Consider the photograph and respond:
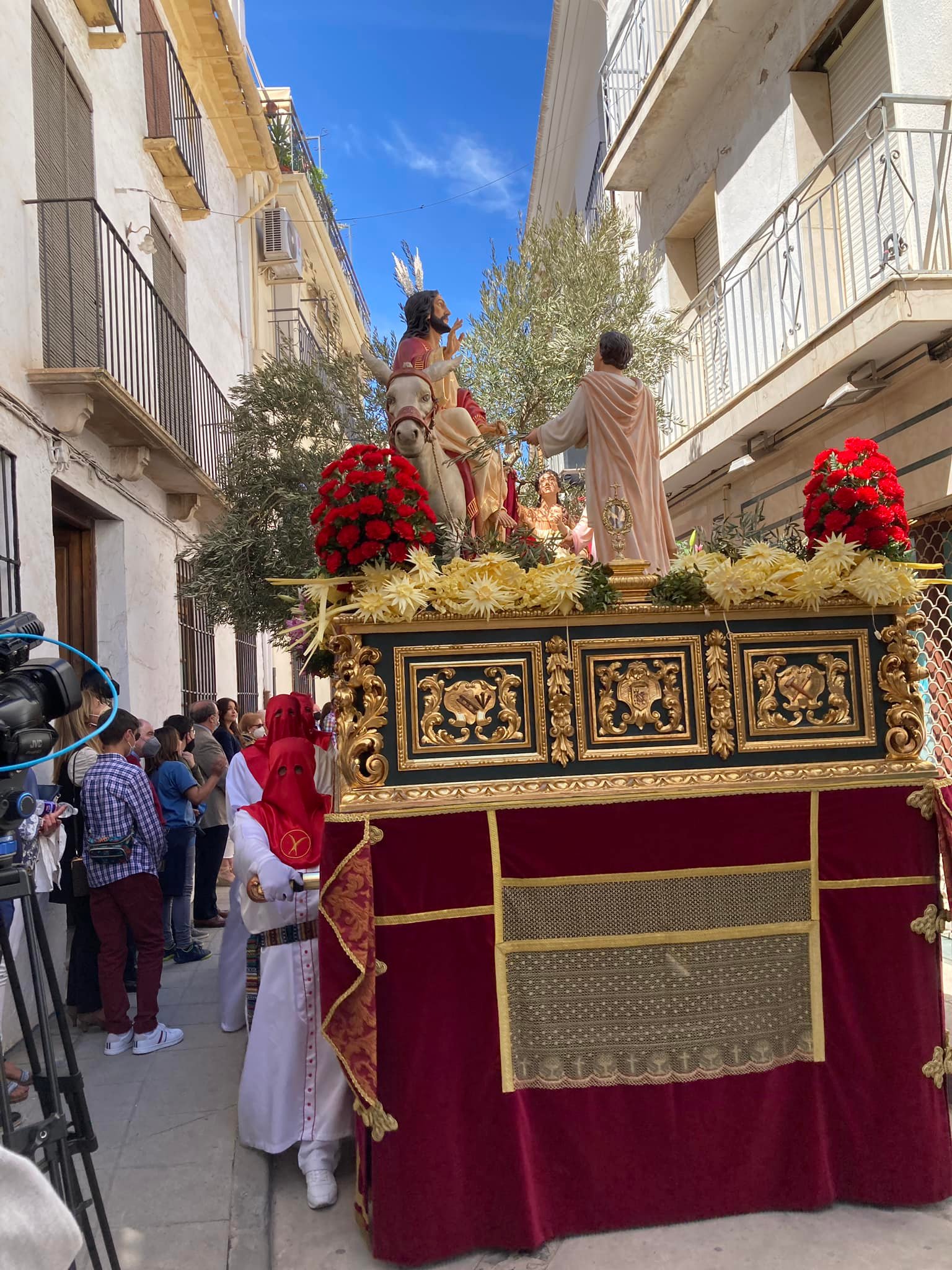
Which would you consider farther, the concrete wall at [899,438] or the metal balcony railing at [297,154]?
the metal balcony railing at [297,154]

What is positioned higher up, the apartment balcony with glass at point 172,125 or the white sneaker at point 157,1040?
the apartment balcony with glass at point 172,125

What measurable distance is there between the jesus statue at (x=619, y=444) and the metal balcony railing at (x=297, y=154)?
12119 millimetres

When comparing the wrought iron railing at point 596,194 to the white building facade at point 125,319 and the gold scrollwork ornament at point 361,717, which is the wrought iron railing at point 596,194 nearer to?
the white building facade at point 125,319

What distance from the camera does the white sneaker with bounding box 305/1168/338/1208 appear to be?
3.46 meters

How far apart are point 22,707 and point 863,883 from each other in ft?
8.84

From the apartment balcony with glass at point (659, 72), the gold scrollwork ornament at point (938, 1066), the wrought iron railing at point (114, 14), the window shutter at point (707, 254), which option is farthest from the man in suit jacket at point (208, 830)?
the apartment balcony with glass at point (659, 72)

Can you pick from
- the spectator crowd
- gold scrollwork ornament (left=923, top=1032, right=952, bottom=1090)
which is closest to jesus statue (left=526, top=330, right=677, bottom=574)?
gold scrollwork ornament (left=923, top=1032, right=952, bottom=1090)

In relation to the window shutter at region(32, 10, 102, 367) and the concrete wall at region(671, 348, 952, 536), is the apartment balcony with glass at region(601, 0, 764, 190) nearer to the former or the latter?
the concrete wall at region(671, 348, 952, 536)

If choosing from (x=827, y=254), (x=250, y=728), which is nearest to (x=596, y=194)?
(x=827, y=254)

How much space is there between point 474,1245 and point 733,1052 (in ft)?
3.37

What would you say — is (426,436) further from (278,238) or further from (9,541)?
(278,238)

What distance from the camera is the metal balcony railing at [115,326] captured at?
772 cm

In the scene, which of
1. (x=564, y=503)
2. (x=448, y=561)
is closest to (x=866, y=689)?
(x=448, y=561)

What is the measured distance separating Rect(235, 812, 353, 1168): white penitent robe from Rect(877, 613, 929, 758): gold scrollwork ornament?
88.1 inches
